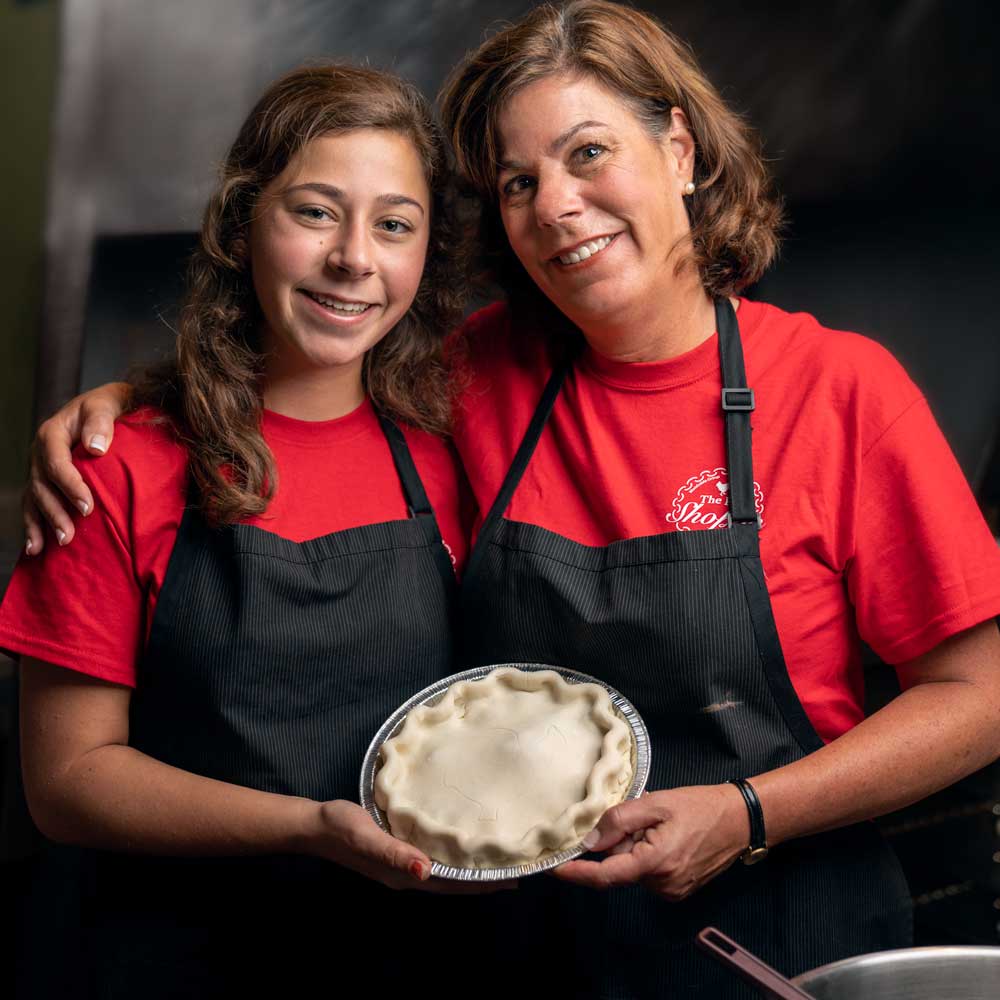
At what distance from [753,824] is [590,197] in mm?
842

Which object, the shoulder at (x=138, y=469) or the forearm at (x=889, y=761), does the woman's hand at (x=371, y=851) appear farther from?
the shoulder at (x=138, y=469)

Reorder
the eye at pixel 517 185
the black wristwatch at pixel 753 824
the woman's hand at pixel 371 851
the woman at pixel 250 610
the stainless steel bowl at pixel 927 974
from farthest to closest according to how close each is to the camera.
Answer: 1. the eye at pixel 517 185
2. the woman at pixel 250 610
3. the black wristwatch at pixel 753 824
4. the woman's hand at pixel 371 851
5. the stainless steel bowl at pixel 927 974

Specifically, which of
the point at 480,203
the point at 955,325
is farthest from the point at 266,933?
the point at 955,325

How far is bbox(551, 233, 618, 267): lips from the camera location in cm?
153

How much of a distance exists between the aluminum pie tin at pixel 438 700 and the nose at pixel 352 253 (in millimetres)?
562

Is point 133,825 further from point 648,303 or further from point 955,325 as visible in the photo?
point 955,325

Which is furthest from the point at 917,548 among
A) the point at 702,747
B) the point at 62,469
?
the point at 62,469

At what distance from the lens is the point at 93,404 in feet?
5.12

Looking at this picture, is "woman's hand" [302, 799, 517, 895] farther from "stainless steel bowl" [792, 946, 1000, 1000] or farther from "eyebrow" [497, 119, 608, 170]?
"eyebrow" [497, 119, 608, 170]

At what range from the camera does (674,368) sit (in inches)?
62.5

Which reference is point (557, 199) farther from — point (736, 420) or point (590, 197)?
point (736, 420)

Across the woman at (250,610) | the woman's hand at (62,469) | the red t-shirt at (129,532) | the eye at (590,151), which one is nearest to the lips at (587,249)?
the eye at (590,151)

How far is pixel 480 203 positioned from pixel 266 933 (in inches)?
43.9

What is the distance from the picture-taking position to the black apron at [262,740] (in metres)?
1.48
